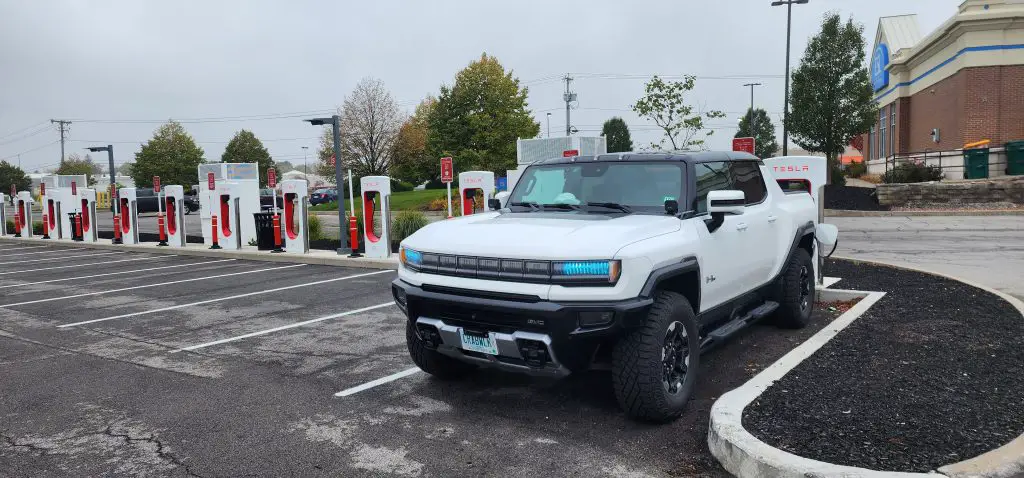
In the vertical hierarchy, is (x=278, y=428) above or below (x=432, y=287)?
below

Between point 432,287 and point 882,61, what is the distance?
1796 inches

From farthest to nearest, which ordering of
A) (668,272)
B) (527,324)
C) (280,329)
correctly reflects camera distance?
(280,329) → (668,272) → (527,324)

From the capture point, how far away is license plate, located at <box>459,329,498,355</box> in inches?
181

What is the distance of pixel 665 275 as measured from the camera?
15.0 feet

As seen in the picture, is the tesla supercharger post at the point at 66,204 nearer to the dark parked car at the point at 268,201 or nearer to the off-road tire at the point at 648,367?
the dark parked car at the point at 268,201

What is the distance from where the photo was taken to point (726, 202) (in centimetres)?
502

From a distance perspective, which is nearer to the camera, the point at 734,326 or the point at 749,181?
the point at 734,326

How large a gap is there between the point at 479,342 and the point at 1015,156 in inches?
1107

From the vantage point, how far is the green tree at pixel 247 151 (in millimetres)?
73250

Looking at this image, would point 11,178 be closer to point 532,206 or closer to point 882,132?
point 882,132

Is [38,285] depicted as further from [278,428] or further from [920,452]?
[920,452]

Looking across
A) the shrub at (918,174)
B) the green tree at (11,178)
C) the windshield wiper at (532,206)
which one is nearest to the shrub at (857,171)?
the shrub at (918,174)

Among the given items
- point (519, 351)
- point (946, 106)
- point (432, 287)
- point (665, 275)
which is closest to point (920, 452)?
point (665, 275)

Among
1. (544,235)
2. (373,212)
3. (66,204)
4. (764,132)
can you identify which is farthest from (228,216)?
(764,132)
